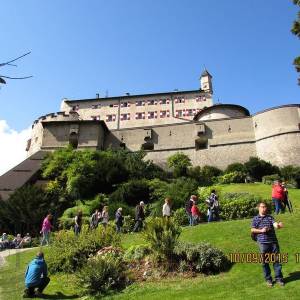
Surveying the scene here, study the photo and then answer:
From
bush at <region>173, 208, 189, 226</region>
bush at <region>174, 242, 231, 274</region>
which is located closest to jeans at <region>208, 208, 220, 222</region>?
bush at <region>173, 208, 189, 226</region>

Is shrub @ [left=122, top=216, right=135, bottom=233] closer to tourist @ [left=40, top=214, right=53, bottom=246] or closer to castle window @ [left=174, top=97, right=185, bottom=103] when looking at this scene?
tourist @ [left=40, top=214, right=53, bottom=246]

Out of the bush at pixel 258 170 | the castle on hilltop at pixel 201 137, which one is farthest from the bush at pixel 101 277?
the bush at pixel 258 170

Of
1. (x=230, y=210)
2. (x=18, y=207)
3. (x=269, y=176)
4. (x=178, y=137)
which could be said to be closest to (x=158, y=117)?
(x=178, y=137)

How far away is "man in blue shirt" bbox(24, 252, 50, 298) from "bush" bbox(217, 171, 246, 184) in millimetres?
30319

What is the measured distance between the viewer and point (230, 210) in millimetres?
21234

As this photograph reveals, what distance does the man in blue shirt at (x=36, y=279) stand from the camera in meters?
10.2

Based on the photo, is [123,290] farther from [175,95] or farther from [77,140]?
[175,95]

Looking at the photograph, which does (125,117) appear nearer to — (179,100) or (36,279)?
(179,100)

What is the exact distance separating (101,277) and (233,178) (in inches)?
1200

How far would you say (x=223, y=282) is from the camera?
369 inches

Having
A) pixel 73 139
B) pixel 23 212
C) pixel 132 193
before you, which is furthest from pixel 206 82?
pixel 23 212

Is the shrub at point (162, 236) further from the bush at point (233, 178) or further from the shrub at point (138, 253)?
the bush at point (233, 178)

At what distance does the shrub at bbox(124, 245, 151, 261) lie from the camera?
39.4 feet

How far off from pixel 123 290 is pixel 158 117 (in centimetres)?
6088
